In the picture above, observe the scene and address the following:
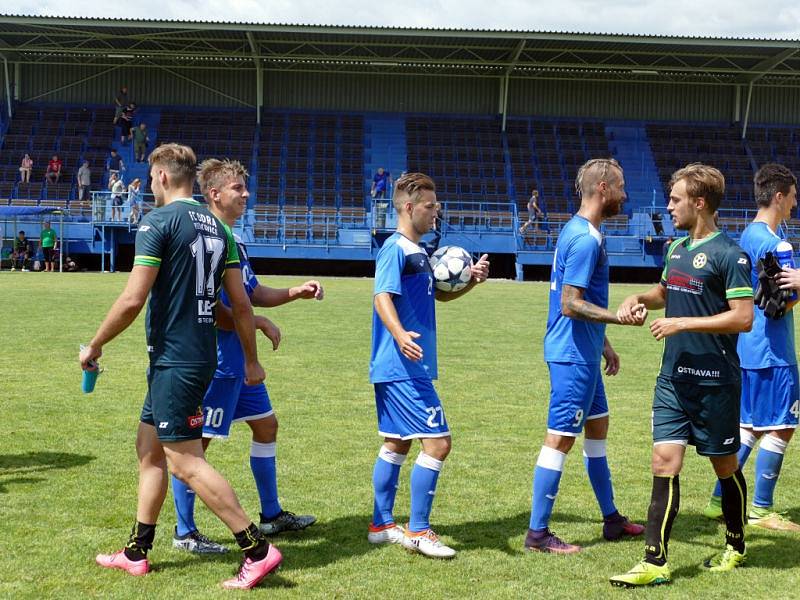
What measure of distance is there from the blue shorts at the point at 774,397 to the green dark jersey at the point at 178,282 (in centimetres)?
330

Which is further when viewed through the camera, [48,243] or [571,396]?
[48,243]

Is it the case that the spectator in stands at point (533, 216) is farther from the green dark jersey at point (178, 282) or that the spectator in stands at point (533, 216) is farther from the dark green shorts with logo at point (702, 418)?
the green dark jersey at point (178, 282)

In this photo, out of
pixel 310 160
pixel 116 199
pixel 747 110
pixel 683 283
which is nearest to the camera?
pixel 683 283

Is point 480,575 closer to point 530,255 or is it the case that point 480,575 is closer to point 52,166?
point 530,255

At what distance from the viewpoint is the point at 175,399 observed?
449 centimetres

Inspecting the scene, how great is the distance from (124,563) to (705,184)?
3.53 metres

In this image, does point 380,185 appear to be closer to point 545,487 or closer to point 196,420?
point 545,487

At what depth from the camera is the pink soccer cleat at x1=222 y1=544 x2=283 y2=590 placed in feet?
14.8

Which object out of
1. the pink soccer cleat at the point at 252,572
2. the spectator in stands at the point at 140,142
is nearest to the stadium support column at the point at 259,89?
the spectator in stands at the point at 140,142

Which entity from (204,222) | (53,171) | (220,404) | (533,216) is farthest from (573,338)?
(53,171)

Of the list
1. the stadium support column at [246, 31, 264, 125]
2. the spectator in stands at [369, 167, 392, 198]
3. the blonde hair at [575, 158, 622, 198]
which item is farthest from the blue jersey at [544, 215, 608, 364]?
the stadium support column at [246, 31, 264, 125]

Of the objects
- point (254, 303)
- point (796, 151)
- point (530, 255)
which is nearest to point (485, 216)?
point (530, 255)

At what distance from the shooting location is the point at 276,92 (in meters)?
42.7

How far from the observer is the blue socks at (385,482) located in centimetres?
529
